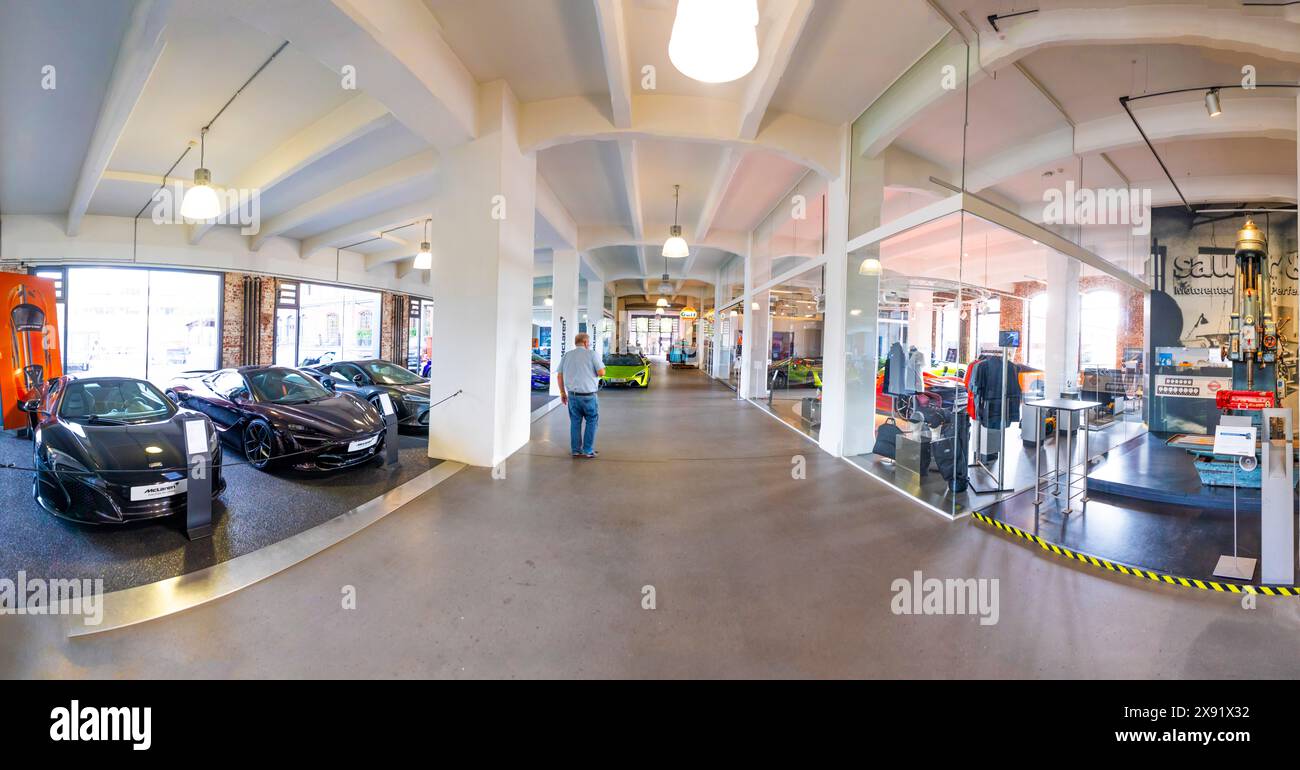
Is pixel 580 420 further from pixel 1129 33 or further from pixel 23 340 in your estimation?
pixel 23 340

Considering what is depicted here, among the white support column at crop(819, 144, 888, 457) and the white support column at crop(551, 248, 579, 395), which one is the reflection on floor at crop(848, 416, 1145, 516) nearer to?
the white support column at crop(819, 144, 888, 457)

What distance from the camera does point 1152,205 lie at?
723 centimetres

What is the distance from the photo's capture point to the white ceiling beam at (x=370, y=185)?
262 inches

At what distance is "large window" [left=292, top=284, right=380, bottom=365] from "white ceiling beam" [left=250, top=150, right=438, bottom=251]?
14.1 ft

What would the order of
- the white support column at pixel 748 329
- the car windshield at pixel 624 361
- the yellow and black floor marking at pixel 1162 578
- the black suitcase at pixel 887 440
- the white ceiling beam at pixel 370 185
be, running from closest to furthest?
1. the yellow and black floor marking at pixel 1162 578
2. the black suitcase at pixel 887 440
3. the white ceiling beam at pixel 370 185
4. the white support column at pixel 748 329
5. the car windshield at pixel 624 361

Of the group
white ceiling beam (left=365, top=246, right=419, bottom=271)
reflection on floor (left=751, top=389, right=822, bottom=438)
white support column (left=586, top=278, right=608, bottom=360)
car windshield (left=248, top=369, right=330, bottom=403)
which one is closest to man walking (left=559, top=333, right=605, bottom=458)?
car windshield (left=248, top=369, right=330, bottom=403)

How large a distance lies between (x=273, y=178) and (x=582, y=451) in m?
5.88

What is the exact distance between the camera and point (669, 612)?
2.45 meters

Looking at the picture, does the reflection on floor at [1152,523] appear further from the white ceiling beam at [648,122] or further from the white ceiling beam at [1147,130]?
the white ceiling beam at [648,122]

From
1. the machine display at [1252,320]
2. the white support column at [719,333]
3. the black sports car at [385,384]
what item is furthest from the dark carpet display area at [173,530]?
the white support column at [719,333]

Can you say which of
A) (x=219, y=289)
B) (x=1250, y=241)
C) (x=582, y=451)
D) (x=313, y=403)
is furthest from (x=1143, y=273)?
(x=219, y=289)

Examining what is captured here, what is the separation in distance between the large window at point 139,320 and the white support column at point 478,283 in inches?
352

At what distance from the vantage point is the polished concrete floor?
6.71 feet
